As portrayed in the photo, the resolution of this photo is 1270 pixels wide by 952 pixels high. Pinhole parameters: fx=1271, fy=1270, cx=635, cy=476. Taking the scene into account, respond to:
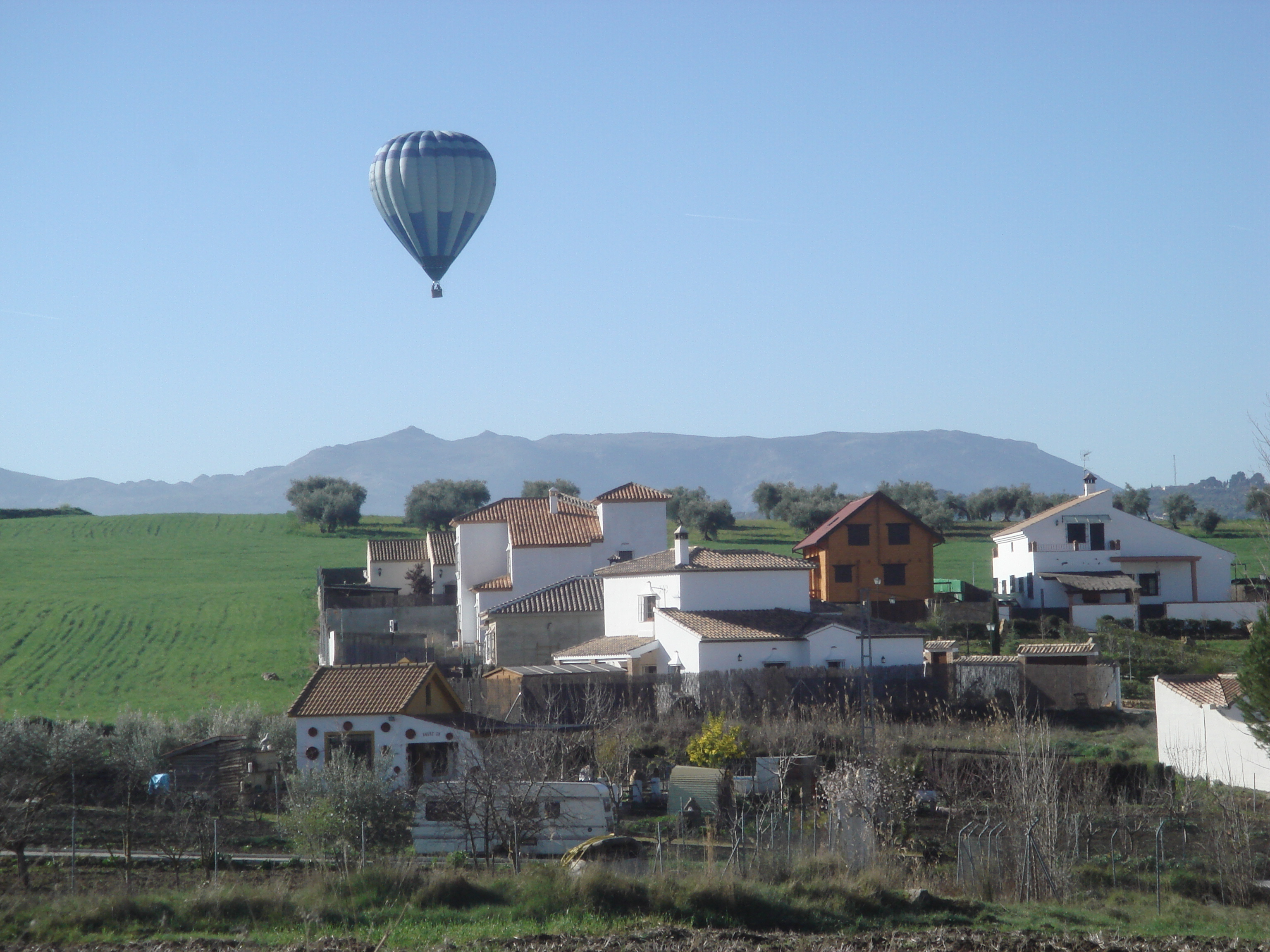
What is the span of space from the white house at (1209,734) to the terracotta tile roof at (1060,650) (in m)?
6.13

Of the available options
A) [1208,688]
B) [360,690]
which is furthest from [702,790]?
[1208,688]

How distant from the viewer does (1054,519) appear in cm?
5822

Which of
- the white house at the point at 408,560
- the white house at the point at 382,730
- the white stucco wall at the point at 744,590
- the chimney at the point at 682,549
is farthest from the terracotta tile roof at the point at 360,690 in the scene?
the white house at the point at 408,560

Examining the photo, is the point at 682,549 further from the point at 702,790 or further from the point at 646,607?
the point at 702,790

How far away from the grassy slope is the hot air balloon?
51.8 ft

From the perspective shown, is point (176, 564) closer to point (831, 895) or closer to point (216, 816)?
point (216, 816)

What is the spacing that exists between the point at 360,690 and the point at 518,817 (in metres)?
9.38

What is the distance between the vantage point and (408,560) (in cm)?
6738

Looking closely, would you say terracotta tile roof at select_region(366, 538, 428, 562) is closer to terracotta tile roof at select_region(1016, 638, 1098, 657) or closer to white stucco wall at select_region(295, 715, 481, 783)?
terracotta tile roof at select_region(1016, 638, 1098, 657)

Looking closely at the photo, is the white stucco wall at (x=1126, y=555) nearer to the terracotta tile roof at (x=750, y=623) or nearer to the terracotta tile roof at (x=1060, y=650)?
the terracotta tile roof at (x=1060, y=650)

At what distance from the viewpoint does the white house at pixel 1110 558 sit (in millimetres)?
56594

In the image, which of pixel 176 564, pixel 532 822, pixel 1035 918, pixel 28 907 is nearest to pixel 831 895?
pixel 1035 918

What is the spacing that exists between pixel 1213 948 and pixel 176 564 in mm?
76699

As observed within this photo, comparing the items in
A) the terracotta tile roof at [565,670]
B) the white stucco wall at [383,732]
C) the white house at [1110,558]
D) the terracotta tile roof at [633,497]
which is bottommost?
the white stucco wall at [383,732]
